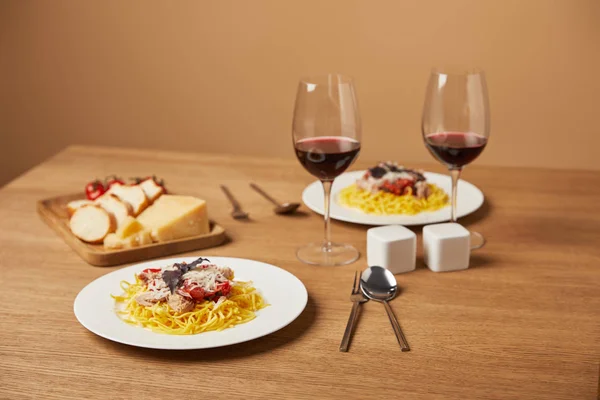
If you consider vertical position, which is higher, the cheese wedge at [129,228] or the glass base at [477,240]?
the cheese wedge at [129,228]

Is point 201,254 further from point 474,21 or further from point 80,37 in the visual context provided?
point 80,37

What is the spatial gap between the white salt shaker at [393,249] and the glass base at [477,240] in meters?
0.19

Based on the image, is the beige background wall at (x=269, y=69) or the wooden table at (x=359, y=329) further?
the beige background wall at (x=269, y=69)

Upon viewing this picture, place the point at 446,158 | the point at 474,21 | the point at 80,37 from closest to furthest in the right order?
the point at 446,158 < the point at 474,21 < the point at 80,37

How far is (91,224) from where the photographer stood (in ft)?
5.63

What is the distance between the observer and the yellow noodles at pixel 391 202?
1.81 meters

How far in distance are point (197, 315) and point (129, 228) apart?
453 millimetres

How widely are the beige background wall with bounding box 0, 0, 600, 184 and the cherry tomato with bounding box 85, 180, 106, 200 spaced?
238 centimetres

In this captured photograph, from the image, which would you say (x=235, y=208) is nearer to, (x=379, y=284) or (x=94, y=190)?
(x=94, y=190)

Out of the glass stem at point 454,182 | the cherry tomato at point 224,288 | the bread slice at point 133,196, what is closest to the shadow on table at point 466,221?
the glass stem at point 454,182

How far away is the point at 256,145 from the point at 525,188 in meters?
2.48

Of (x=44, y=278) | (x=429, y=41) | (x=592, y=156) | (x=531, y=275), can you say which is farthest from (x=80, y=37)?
(x=531, y=275)

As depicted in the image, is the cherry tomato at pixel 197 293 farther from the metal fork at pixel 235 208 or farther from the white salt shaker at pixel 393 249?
the metal fork at pixel 235 208

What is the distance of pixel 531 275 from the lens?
4.98ft
